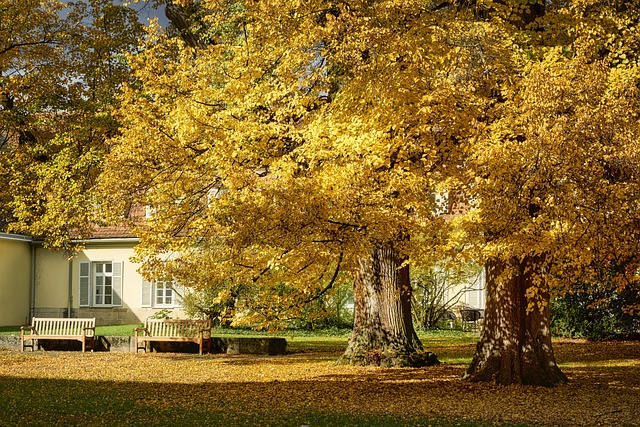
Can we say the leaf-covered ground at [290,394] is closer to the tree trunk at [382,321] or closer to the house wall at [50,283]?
the tree trunk at [382,321]

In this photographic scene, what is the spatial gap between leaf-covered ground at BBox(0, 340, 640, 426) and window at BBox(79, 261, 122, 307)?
505 inches

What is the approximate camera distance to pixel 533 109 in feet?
34.4

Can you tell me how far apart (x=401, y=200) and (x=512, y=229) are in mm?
1477

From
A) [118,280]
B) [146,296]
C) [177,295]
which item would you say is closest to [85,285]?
[118,280]

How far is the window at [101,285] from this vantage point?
3094cm

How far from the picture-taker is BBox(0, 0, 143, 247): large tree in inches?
871

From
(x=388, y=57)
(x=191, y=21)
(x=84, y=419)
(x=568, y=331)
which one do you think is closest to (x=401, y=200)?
(x=388, y=57)

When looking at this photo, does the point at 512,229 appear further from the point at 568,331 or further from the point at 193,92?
the point at 568,331

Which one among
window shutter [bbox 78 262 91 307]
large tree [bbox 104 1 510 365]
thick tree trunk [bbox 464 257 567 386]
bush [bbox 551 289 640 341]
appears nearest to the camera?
large tree [bbox 104 1 510 365]

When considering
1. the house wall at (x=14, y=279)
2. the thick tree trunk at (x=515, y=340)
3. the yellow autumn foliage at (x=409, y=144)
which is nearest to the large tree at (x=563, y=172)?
the yellow autumn foliage at (x=409, y=144)

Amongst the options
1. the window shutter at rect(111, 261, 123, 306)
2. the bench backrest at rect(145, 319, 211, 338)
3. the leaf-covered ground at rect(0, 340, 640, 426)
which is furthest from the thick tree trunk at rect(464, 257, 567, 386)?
the window shutter at rect(111, 261, 123, 306)

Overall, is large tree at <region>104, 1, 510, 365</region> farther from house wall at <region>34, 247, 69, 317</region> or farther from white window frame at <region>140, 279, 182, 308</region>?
house wall at <region>34, 247, 69, 317</region>

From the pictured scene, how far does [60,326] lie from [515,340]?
39.9 feet

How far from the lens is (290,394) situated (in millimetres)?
12367
